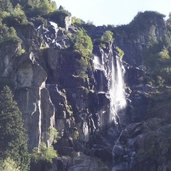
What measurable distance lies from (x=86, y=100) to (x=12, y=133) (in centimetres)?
1900

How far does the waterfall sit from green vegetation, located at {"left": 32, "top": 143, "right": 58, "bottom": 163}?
14.8 m

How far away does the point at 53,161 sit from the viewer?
259 ft

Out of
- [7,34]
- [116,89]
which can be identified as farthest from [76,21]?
[7,34]

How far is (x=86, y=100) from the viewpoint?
9106 cm

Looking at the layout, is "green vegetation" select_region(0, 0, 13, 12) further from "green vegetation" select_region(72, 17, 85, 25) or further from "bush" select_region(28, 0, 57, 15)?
"green vegetation" select_region(72, 17, 85, 25)

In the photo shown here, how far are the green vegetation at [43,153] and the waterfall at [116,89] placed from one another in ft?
48.5

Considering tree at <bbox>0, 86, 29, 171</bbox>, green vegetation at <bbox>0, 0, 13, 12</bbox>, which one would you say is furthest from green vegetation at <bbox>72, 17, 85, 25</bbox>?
tree at <bbox>0, 86, 29, 171</bbox>

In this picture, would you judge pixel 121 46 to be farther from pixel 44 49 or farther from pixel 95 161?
pixel 95 161

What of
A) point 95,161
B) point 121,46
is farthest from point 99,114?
point 121,46

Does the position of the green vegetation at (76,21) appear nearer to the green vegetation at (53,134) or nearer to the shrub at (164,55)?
the shrub at (164,55)

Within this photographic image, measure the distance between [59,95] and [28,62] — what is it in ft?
23.0

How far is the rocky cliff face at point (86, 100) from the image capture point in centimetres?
8019

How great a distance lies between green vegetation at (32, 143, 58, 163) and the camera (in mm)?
78250

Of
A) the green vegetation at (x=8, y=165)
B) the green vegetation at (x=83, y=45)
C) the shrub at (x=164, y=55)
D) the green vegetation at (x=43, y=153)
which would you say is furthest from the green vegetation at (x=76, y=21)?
the green vegetation at (x=8, y=165)
